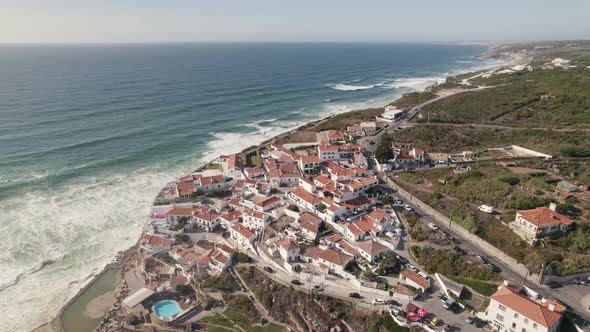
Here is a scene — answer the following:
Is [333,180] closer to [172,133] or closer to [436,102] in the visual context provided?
[172,133]

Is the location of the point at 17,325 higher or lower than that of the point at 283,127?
lower

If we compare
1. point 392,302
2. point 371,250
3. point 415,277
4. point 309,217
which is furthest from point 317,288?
point 309,217

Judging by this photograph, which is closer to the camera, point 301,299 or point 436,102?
point 301,299

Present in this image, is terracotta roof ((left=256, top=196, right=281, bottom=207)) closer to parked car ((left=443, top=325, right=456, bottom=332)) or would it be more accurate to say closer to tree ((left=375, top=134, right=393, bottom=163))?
tree ((left=375, top=134, right=393, bottom=163))

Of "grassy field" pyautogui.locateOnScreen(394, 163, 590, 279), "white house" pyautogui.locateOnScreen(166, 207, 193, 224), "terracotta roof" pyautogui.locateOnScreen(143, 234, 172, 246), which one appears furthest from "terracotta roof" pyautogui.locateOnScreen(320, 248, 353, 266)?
"white house" pyautogui.locateOnScreen(166, 207, 193, 224)

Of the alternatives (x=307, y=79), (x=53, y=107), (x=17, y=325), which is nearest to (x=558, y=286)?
(x=17, y=325)

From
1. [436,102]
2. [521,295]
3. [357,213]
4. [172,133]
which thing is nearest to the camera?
[521,295]
